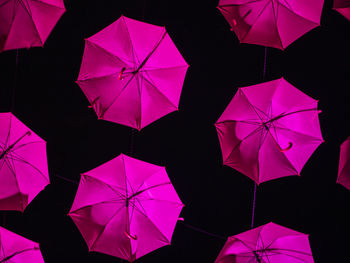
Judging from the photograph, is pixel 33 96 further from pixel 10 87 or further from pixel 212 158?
pixel 212 158

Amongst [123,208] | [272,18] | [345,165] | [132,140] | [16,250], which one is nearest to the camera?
[272,18]

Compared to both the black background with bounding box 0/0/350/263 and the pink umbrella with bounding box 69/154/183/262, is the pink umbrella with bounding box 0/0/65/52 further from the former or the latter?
the pink umbrella with bounding box 69/154/183/262

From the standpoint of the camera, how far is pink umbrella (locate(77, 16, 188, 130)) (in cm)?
423

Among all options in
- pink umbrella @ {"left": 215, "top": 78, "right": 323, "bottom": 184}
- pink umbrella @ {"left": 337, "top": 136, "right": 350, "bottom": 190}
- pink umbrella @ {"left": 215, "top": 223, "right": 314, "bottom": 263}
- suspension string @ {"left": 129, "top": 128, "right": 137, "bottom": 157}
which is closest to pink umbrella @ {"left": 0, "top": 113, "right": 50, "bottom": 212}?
suspension string @ {"left": 129, "top": 128, "right": 137, "bottom": 157}

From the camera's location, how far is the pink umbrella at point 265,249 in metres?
4.38

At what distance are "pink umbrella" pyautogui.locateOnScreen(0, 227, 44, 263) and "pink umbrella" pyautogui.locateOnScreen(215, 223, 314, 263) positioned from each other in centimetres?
263

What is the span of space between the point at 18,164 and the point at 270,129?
3.42 metres

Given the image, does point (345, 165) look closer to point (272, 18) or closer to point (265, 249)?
point (265, 249)

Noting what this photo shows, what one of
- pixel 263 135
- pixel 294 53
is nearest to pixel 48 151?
pixel 263 135

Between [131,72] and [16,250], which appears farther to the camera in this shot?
[16,250]

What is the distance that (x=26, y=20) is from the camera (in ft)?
14.1

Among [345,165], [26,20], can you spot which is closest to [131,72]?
[26,20]

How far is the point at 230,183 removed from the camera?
5.38 metres

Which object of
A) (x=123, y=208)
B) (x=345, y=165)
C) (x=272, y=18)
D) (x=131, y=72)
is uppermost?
(x=272, y=18)
